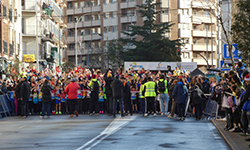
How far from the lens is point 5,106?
2719 cm

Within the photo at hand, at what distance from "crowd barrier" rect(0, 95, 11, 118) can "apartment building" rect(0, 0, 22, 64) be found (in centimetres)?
1837

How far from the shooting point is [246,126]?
14953mm

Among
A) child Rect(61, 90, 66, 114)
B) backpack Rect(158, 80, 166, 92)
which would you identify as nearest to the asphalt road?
backpack Rect(158, 80, 166, 92)

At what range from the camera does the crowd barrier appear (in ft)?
86.8

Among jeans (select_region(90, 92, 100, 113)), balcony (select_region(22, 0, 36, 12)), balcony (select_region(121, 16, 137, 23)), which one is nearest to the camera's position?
jeans (select_region(90, 92, 100, 113))

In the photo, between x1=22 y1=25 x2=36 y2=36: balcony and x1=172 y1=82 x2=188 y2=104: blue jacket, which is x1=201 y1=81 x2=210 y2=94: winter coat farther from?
x1=22 y1=25 x2=36 y2=36: balcony

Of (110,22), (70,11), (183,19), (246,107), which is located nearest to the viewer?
(246,107)

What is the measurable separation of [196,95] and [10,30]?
106ft

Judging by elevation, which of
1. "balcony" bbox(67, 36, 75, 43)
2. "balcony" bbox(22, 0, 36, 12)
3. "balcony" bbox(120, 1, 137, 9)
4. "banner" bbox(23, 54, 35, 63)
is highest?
"balcony" bbox(120, 1, 137, 9)

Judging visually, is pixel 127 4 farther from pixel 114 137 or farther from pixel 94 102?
pixel 114 137

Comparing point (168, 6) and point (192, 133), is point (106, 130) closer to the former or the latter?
point (192, 133)

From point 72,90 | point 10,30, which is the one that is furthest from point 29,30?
point 72,90

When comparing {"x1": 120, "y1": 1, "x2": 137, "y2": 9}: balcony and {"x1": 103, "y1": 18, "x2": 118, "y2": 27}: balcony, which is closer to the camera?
{"x1": 120, "y1": 1, "x2": 137, "y2": 9}: balcony

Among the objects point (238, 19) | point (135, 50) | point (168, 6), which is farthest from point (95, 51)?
point (238, 19)
